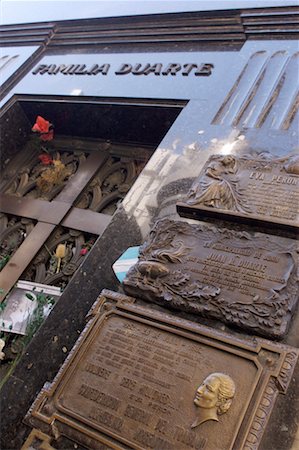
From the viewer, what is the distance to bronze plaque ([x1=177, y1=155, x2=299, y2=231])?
8.73 feet

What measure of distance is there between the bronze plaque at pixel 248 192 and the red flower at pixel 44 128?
2.59 meters

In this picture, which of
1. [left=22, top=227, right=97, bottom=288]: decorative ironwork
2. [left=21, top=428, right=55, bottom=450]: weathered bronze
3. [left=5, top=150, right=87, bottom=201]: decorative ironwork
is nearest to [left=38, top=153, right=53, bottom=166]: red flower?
[left=5, top=150, right=87, bottom=201]: decorative ironwork

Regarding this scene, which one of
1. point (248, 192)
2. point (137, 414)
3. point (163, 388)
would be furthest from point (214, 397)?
point (248, 192)

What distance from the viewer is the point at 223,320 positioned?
224cm

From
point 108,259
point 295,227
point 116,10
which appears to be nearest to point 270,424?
point 295,227

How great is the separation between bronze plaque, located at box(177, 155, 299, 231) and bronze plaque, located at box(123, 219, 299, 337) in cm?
13

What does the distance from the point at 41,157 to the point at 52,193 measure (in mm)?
611

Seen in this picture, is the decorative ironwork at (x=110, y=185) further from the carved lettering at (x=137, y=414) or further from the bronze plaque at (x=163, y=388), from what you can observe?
the carved lettering at (x=137, y=414)

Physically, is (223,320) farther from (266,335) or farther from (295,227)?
(295,227)

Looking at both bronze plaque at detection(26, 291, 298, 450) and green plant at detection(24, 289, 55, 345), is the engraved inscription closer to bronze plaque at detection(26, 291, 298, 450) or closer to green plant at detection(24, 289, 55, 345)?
bronze plaque at detection(26, 291, 298, 450)

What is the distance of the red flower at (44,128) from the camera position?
4.98 meters

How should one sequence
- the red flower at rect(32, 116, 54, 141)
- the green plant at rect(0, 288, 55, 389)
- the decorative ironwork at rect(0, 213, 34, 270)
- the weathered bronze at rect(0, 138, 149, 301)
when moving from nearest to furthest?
the green plant at rect(0, 288, 55, 389) → the weathered bronze at rect(0, 138, 149, 301) → the decorative ironwork at rect(0, 213, 34, 270) → the red flower at rect(32, 116, 54, 141)

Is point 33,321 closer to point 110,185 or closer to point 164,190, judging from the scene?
point 164,190

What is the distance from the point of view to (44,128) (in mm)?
4996
